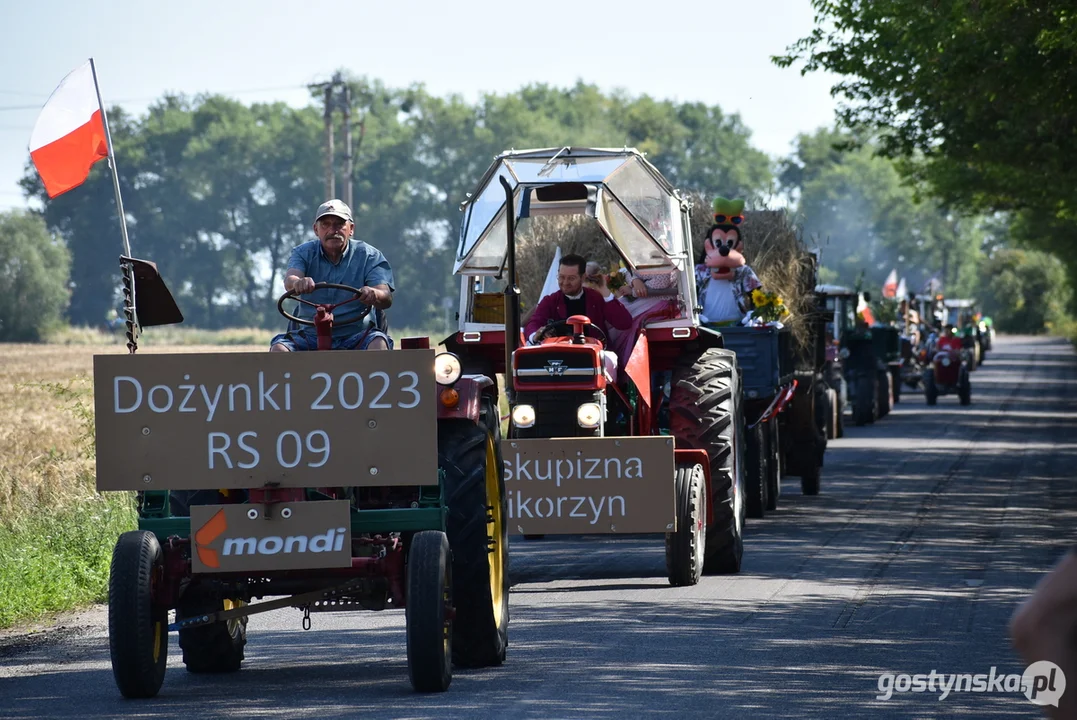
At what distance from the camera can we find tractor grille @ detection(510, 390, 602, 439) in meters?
10.6

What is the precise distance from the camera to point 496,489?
7.97 meters

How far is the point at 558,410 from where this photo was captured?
10609mm

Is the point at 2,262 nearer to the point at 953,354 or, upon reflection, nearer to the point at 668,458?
the point at 953,354

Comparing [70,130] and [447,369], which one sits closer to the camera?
[447,369]

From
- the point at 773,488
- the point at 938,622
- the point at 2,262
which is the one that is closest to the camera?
the point at 938,622

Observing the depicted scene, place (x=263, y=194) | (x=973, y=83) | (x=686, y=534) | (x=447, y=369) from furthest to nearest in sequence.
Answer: (x=263, y=194) < (x=973, y=83) < (x=686, y=534) < (x=447, y=369)

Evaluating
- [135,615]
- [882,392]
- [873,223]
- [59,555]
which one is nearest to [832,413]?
[882,392]

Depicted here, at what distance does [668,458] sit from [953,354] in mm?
25507

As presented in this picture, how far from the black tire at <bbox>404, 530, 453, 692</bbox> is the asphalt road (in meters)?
0.12

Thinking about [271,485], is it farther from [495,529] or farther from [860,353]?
[860,353]

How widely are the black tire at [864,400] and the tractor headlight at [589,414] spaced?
18738 mm

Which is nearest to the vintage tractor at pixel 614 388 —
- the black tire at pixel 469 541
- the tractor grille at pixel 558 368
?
the tractor grille at pixel 558 368

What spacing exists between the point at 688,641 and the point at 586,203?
358 centimetres

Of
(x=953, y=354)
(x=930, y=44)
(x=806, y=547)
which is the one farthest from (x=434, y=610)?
(x=953, y=354)
